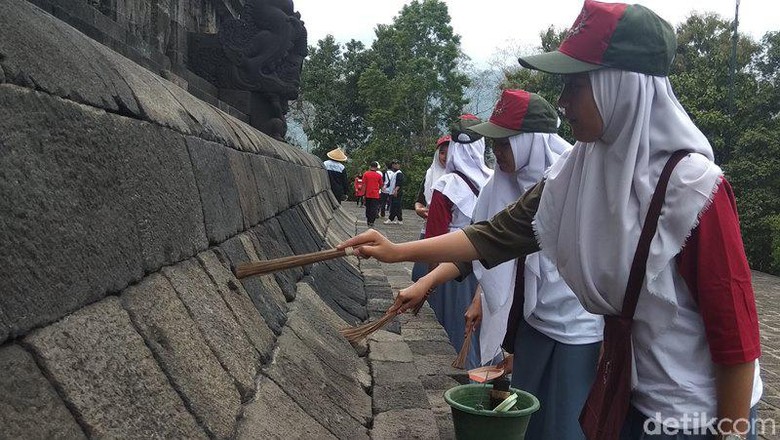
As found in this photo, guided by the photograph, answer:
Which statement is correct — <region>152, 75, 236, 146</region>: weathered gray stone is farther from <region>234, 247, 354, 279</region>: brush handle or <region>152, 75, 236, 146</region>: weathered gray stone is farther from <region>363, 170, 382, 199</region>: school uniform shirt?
<region>363, 170, 382, 199</region>: school uniform shirt

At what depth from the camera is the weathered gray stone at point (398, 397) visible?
10.4ft

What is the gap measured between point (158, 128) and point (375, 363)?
86.7 inches

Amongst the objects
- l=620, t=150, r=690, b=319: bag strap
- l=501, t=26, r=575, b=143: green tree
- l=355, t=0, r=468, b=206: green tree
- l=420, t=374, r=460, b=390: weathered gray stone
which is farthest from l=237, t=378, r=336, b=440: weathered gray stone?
l=355, t=0, r=468, b=206: green tree

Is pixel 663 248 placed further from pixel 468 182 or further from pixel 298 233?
pixel 298 233

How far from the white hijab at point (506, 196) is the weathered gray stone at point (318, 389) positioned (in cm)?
70

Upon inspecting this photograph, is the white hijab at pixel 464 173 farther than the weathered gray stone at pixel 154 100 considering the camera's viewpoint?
Yes

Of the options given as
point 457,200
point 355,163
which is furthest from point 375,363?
point 355,163

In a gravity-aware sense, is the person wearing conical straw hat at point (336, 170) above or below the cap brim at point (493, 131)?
below

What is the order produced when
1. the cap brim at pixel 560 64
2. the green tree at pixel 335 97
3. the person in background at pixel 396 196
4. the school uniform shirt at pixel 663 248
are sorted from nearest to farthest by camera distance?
the school uniform shirt at pixel 663 248, the cap brim at pixel 560 64, the person in background at pixel 396 196, the green tree at pixel 335 97

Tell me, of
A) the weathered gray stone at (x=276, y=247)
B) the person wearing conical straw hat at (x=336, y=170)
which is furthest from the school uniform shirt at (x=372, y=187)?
the weathered gray stone at (x=276, y=247)

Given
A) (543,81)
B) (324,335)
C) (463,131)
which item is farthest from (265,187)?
(543,81)

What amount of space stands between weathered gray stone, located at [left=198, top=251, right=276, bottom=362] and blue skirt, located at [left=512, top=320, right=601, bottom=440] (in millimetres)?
1066

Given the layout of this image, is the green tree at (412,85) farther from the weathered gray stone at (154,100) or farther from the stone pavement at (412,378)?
the weathered gray stone at (154,100)

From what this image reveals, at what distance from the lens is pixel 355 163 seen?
32.1m
